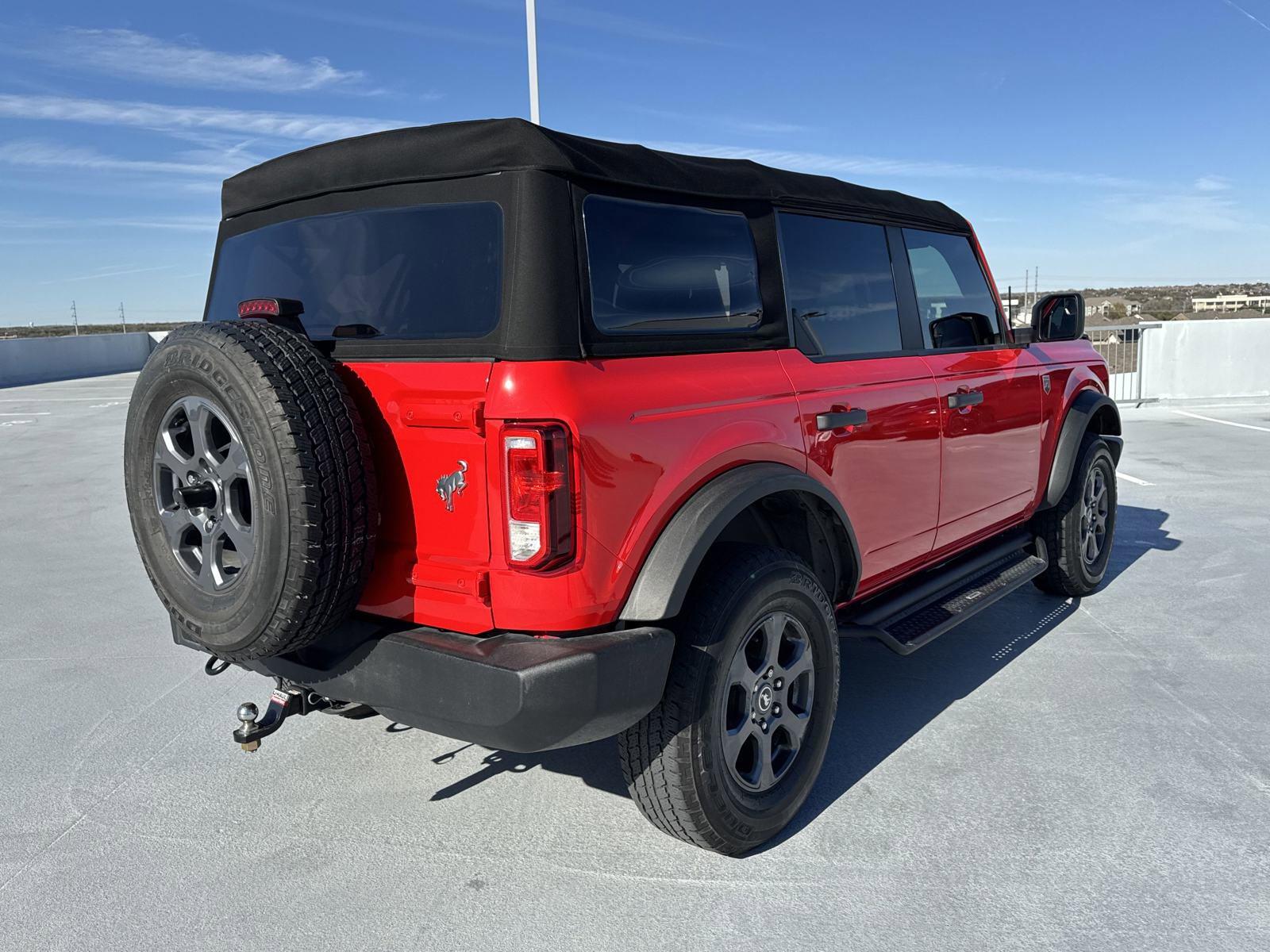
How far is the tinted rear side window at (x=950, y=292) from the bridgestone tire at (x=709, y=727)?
169 centimetres

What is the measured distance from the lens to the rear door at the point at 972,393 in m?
4.05

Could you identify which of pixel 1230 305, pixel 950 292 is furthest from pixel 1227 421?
pixel 1230 305

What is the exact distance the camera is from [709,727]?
2.71 meters

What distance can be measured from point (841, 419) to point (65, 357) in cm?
3084

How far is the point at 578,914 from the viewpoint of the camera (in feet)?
8.59

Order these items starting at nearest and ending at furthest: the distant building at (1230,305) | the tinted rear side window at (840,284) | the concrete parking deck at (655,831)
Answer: the concrete parking deck at (655,831), the tinted rear side window at (840,284), the distant building at (1230,305)

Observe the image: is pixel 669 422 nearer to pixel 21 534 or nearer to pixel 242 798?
pixel 242 798

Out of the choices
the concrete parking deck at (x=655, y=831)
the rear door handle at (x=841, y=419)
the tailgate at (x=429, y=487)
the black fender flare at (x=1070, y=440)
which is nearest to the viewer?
the tailgate at (x=429, y=487)

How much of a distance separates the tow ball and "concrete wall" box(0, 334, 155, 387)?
2608 centimetres

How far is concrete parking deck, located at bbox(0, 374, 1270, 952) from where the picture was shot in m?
2.57

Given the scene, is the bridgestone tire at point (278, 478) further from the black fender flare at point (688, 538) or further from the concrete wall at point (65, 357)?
the concrete wall at point (65, 357)

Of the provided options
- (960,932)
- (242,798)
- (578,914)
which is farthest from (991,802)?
(242,798)

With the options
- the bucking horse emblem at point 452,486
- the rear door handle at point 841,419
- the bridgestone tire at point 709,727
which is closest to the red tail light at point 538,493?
the bucking horse emblem at point 452,486

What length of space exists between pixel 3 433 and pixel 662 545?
14.0 metres
